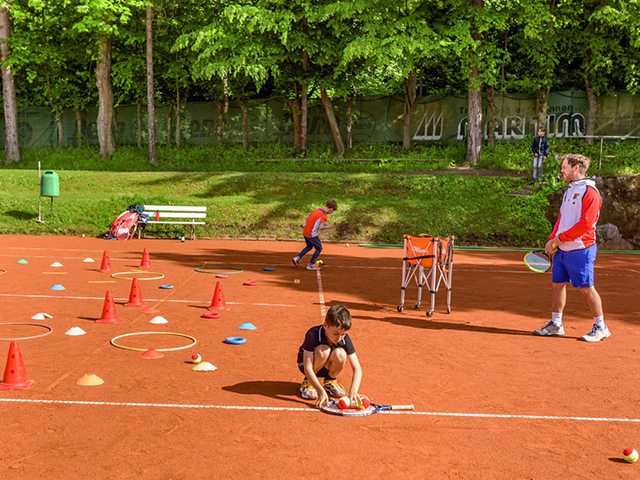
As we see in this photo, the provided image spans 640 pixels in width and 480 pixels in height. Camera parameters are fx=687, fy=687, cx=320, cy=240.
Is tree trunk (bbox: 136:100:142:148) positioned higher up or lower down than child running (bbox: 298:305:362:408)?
higher up

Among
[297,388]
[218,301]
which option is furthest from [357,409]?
[218,301]

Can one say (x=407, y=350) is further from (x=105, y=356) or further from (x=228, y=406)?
(x=105, y=356)

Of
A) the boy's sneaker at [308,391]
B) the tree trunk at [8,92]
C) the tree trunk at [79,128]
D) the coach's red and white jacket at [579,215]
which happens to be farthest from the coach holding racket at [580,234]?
the tree trunk at [79,128]

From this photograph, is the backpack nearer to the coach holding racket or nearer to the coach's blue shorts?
the coach holding racket

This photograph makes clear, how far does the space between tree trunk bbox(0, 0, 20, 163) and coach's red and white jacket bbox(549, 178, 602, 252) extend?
2912 centimetres

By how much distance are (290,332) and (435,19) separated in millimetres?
24200

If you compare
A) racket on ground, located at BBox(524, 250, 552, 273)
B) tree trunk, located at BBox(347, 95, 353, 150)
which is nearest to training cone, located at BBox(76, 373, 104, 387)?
racket on ground, located at BBox(524, 250, 552, 273)

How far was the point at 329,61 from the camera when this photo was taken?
31.5 metres

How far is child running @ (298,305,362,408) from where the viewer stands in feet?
20.1

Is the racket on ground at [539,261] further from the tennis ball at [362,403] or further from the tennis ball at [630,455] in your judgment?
the tennis ball at [630,455]

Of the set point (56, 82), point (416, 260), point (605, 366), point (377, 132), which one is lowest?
point (605, 366)

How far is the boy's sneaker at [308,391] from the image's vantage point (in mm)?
6520

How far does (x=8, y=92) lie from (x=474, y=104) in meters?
21.8

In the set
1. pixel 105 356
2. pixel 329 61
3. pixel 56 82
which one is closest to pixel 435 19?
pixel 329 61
